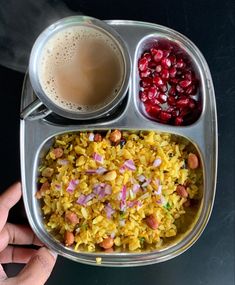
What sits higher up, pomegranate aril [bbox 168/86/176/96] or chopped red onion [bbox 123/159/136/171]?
pomegranate aril [bbox 168/86/176/96]

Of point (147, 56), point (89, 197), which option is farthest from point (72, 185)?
point (147, 56)

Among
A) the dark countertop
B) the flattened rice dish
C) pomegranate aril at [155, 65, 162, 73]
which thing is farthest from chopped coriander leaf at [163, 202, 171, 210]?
pomegranate aril at [155, 65, 162, 73]

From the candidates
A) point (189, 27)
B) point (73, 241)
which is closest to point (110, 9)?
point (189, 27)

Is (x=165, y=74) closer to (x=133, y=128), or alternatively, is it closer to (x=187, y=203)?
(x=133, y=128)

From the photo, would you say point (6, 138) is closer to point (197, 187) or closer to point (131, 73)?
point (131, 73)

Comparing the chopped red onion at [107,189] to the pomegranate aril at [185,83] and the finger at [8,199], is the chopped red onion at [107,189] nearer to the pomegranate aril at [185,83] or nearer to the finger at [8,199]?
the finger at [8,199]

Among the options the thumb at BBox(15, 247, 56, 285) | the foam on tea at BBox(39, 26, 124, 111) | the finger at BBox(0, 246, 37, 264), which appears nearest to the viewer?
the thumb at BBox(15, 247, 56, 285)

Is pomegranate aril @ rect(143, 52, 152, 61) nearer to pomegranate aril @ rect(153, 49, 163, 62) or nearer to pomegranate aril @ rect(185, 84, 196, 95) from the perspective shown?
pomegranate aril @ rect(153, 49, 163, 62)
